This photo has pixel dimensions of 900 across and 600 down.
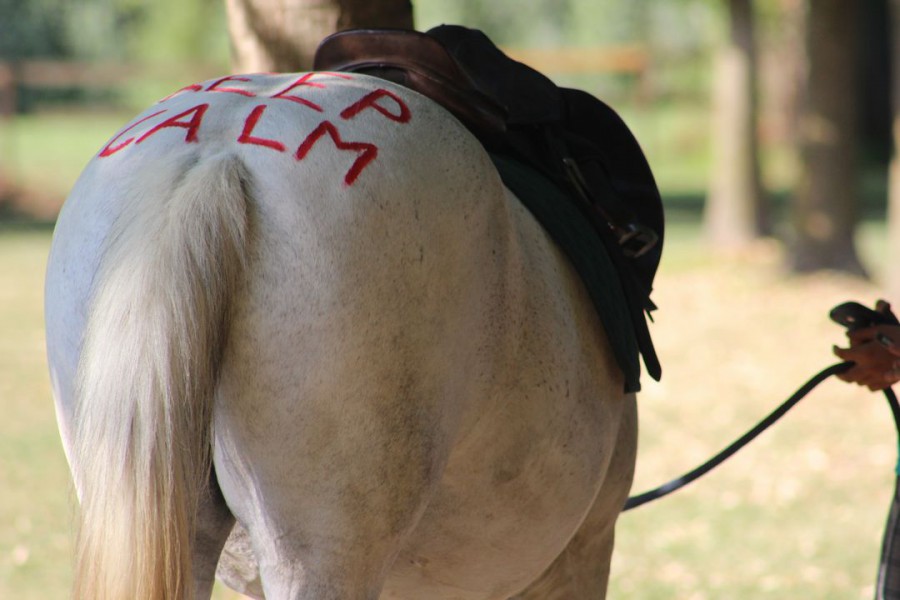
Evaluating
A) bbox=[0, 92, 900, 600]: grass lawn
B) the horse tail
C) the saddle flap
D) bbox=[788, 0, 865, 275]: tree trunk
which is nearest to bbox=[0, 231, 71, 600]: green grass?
bbox=[0, 92, 900, 600]: grass lawn

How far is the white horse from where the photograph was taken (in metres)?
1.56

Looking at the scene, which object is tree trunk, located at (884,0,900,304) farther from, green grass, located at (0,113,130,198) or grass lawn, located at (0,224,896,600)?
green grass, located at (0,113,130,198)

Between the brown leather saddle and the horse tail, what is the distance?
2.28ft

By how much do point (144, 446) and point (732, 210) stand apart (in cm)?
1247

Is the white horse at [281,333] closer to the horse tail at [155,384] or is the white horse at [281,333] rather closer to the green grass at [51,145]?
the horse tail at [155,384]

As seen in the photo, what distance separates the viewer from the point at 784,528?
5.41m

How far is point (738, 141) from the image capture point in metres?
13.2

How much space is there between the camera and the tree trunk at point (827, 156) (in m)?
10.8

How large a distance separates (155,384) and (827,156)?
1023cm

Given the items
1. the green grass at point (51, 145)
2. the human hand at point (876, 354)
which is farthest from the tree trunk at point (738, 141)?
the human hand at point (876, 354)

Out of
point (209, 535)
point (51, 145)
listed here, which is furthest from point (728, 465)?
point (51, 145)

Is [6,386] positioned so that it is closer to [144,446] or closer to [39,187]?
[144,446]

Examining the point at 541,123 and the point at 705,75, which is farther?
the point at 705,75

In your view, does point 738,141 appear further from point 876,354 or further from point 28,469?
point 876,354
